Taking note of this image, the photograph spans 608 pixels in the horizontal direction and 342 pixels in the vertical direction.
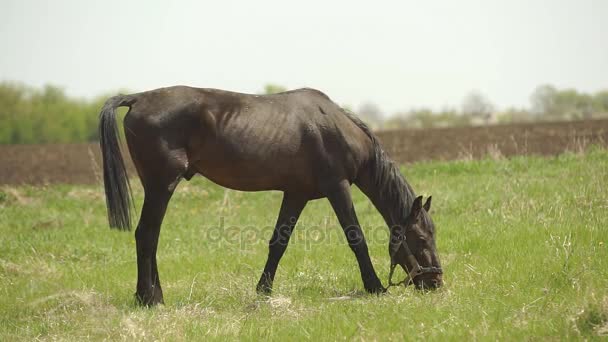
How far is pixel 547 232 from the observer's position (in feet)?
26.8

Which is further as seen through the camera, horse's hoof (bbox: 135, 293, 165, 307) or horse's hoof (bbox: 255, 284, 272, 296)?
horse's hoof (bbox: 255, 284, 272, 296)

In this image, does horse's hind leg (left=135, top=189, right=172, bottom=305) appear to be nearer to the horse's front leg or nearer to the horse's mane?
the horse's front leg

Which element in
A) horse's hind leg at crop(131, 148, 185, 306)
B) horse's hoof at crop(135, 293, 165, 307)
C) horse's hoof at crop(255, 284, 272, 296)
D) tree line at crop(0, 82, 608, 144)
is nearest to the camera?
horse's hind leg at crop(131, 148, 185, 306)

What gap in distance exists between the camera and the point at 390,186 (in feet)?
23.2

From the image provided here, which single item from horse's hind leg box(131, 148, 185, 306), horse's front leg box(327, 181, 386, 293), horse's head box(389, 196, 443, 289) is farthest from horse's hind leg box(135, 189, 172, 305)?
horse's head box(389, 196, 443, 289)

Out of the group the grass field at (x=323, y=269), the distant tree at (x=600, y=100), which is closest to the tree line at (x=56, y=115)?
the distant tree at (x=600, y=100)

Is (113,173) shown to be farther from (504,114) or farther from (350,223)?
(504,114)

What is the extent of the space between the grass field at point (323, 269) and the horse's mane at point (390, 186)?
913 mm

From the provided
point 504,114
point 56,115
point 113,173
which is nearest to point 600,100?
point 504,114

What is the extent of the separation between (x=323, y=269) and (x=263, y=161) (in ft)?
6.60

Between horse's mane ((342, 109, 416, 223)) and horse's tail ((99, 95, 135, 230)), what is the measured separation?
2.65m

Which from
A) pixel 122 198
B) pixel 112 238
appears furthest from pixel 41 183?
pixel 122 198

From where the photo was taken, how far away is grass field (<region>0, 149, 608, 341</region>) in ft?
17.8

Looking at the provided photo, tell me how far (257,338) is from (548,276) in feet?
9.94
